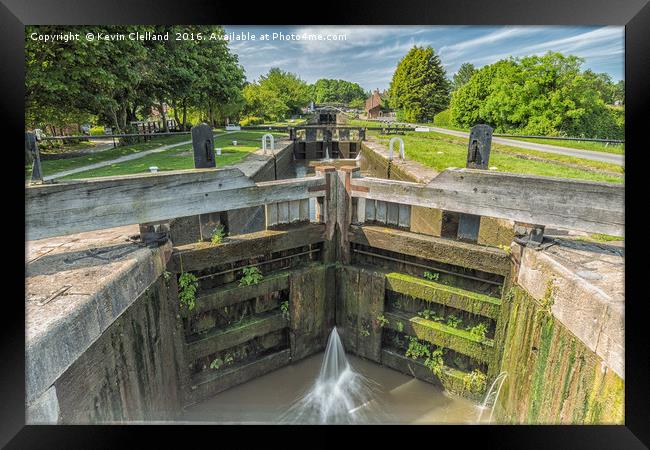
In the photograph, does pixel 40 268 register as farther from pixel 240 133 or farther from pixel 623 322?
pixel 240 133

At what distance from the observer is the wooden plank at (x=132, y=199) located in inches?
107

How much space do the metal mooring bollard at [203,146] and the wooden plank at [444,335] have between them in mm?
2795

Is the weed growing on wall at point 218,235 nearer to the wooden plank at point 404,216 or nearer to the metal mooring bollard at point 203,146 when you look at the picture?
the metal mooring bollard at point 203,146

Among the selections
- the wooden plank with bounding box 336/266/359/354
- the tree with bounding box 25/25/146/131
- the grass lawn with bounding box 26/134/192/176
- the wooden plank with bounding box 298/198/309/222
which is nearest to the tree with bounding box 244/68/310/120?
the grass lawn with bounding box 26/134/192/176

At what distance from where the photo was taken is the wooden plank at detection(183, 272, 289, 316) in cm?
392

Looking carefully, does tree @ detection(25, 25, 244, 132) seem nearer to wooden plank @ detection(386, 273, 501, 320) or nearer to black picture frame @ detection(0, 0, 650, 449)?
black picture frame @ detection(0, 0, 650, 449)

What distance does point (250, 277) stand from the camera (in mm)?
4160

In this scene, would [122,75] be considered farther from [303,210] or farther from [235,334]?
[235,334]

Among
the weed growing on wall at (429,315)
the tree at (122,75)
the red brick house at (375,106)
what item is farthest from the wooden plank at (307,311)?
the red brick house at (375,106)

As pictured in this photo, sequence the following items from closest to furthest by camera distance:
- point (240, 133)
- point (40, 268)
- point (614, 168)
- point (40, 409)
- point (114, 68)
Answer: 1. point (40, 409)
2. point (40, 268)
3. point (614, 168)
4. point (114, 68)
5. point (240, 133)

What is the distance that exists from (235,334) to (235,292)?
498 millimetres
